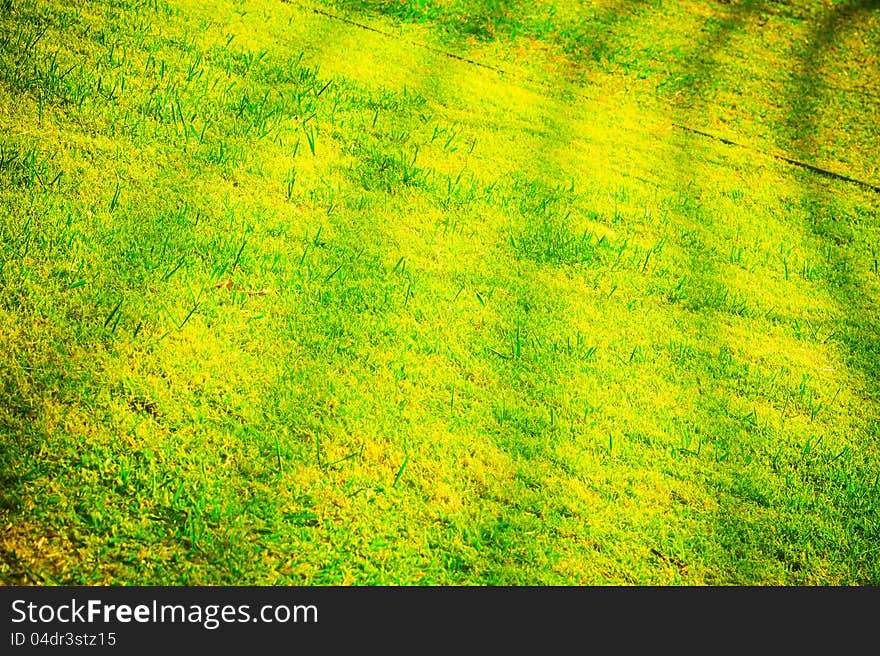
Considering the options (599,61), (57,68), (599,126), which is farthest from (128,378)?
(599,61)

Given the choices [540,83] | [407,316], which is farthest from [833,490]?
[540,83]

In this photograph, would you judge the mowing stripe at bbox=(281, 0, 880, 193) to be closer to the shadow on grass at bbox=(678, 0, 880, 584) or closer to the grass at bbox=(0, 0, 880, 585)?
the grass at bbox=(0, 0, 880, 585)

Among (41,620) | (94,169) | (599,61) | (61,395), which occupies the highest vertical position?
(599,61)

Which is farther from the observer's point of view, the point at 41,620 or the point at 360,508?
the point at 360,508

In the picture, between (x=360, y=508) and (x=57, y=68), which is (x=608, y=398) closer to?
(x=360, y=508)

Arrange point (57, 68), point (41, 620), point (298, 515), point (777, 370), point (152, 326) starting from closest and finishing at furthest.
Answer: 1. point (41, 620)
2. point (298, 515)
3. point (152, 326)
4. point (777, 370)
5. point (57, 68)

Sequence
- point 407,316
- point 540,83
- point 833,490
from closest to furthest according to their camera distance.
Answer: point 833,490 < point 407,316 < point 540,83

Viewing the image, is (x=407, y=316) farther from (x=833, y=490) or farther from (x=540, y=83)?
(x=540, y=83)

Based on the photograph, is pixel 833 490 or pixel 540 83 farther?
pixel 540 83
